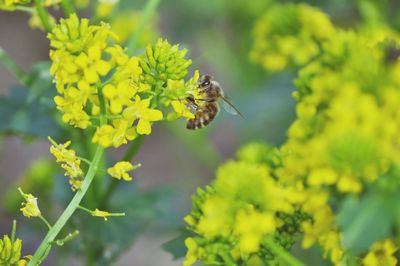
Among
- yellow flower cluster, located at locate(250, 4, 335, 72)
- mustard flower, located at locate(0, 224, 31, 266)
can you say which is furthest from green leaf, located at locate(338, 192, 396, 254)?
A: yellow flower cluster, located at locate(250, 4, 335, 72)

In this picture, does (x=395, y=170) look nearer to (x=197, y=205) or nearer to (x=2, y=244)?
(x=197, y=205)

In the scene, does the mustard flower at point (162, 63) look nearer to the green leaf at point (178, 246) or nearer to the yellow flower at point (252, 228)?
the yellow flower at point (252, 228)

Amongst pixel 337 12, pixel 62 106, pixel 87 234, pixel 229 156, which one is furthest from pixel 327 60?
pixel 229 156

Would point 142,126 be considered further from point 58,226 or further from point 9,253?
point 9,253

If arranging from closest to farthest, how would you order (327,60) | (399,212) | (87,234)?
(399,212) < (327,60) < (87,234)

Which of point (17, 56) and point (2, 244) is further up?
point (17, 56)

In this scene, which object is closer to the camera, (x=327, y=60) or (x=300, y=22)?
(x=327, y=60)
